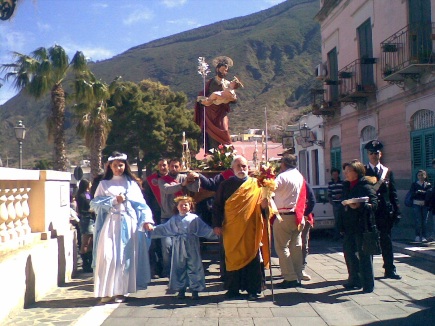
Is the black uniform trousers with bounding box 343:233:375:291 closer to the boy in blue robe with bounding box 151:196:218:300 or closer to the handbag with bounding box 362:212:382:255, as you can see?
the handbag with bounding box 362:212:382:255

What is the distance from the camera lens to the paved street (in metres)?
6.14

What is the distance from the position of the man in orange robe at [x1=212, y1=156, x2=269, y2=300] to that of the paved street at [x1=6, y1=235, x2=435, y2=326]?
0.24 metres

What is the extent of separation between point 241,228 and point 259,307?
990 millimetres

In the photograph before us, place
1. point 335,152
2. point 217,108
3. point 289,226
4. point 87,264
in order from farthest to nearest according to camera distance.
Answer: point 335,152
point 217,108
point 87,264
point 289,226

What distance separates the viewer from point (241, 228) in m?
7.12

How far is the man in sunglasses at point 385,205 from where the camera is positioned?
8.07 m

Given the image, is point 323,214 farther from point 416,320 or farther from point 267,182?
point 416,320

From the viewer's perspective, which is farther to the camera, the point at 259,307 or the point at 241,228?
the point at 241,228

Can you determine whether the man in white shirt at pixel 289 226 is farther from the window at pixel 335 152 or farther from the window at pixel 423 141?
the window at pixel 335 152

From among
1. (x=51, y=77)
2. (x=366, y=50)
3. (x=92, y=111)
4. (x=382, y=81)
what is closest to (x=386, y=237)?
(x=382, y=81)

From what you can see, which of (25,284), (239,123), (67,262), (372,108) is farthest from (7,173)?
(239,123)

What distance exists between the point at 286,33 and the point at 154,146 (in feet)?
291

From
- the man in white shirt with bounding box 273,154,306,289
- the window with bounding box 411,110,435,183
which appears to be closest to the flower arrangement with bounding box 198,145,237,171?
the man in white shirt with bounding box 273,154,306,289

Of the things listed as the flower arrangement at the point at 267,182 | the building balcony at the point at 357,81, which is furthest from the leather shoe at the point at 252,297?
the building balcony at the point at 357,81
